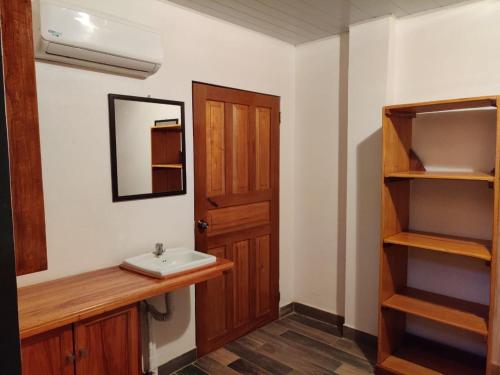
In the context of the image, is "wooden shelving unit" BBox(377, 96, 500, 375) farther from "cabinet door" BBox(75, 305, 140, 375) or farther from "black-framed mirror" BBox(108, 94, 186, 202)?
"cabinet door" BBox(75, 305, 140, 375)

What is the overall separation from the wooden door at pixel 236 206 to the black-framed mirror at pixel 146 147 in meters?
0.17

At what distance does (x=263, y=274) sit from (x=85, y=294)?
1809mm

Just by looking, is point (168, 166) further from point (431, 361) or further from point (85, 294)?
point (431, 361)

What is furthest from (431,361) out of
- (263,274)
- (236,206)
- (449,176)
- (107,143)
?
(107,143)

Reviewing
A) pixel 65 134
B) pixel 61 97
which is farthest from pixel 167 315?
pixel 61 97

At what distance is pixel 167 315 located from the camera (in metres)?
2.46

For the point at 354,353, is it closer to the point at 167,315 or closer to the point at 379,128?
the point at 167,315

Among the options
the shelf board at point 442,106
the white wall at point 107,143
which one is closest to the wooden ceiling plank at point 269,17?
the white wall at point 107,143

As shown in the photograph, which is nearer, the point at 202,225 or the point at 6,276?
the point at 6,276

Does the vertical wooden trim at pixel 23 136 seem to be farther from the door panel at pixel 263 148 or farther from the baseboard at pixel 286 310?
the baseboard at pixel 286 310

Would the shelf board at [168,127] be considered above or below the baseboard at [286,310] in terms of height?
above

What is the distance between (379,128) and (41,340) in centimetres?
257

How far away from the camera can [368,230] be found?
9.78 feet

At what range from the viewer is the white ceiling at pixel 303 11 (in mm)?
2521
